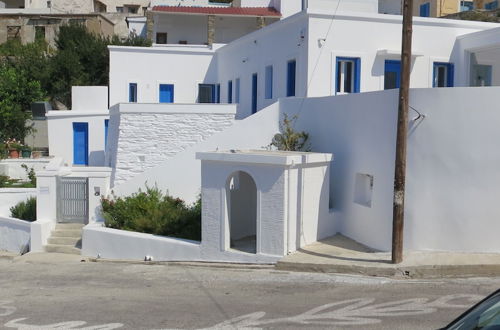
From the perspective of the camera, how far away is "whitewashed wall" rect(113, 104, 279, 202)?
1861cm

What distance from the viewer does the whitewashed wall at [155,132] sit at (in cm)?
2098

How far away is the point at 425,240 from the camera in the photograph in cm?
1315

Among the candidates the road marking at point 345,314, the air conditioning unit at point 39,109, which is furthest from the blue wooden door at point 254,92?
the road marking at point 345,314

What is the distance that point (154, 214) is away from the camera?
16.9 metres

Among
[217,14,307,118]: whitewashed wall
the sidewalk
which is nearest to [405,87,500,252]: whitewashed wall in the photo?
the sidewalk

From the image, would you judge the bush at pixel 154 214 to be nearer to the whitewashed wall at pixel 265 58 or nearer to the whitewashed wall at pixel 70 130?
the whitewashed wall at pixel 265 58

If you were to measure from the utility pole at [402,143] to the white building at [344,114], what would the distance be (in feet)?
2.29

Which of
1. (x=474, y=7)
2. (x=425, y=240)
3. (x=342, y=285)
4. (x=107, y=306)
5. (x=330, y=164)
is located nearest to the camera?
(x=107, y=306)

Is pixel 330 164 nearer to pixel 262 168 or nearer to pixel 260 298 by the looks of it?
pixel 262 168

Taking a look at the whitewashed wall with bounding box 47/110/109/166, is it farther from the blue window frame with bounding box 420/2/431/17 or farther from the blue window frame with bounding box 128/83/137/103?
the blue window frame with bounding box 420/2/431/17

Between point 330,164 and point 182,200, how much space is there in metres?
4.72

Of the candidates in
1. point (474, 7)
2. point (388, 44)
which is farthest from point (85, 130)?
point (474, 7)

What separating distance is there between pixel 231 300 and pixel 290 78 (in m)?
11.3

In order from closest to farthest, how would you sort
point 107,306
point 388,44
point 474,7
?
point 107,306
point 388,44
point 474,7
